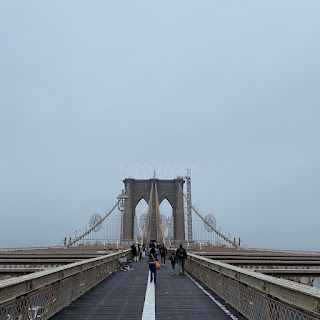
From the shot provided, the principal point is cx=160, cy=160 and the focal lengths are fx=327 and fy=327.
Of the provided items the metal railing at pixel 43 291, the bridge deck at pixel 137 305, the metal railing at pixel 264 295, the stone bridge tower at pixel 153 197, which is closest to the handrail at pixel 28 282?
the metal railing at pixel 43 291

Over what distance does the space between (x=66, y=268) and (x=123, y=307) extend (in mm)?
1585

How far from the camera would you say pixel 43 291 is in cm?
603

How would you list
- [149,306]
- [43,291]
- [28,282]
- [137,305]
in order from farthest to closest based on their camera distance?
[137,305], [149,306], [43,291], [28,282]

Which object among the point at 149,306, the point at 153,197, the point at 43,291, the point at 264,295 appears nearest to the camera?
the point at 264,295

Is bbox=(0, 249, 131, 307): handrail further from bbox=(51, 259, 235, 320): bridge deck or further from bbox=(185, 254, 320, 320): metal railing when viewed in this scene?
bbox=(185, 254, 320, 320): metal railing

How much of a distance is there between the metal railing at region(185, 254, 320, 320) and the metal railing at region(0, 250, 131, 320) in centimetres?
380

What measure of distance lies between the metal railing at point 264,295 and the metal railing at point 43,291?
3804 mm

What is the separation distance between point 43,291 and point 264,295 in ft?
12.9

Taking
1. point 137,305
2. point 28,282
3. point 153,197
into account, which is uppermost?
point 153,197

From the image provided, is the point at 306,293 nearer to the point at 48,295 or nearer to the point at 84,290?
the point at 48,295

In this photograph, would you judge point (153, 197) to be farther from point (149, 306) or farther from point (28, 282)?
point (28, 282)

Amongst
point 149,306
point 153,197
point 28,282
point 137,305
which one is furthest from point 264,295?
point 153,197

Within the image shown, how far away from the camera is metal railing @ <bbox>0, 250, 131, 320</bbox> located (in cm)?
470

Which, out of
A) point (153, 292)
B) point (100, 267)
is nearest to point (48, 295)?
point (153, 292)
